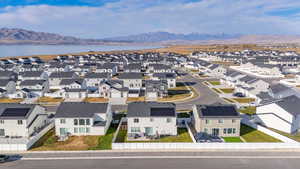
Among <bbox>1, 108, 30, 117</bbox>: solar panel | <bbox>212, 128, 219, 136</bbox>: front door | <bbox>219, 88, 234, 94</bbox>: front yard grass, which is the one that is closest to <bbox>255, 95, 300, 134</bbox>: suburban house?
<bbox>212, 128, 219, 136</bbox>: front door

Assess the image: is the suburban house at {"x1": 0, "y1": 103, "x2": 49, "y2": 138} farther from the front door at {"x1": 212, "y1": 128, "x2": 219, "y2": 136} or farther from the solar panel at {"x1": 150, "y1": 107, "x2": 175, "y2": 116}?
the front door at {"x1": 212, "y1": 128, "x2": 219, "y2": 136}

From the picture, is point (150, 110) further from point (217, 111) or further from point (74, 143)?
point (74, 143)

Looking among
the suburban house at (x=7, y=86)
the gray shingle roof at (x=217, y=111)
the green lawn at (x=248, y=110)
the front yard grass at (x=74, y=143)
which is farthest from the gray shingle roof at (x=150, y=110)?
the suburban house at (x=7, y=86)

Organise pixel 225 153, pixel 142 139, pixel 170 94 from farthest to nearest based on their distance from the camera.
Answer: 1. pixel 170 94
2. pixel 142 139
3. pixel 225 153

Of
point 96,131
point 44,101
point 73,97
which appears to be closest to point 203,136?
point 96,131

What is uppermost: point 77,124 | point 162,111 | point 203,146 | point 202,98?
point 162,111

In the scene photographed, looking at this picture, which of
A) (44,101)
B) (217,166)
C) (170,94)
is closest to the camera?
(217,166)

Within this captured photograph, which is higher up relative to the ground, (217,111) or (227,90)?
(217,111)

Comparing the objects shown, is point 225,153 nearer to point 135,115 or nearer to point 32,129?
point 135,115

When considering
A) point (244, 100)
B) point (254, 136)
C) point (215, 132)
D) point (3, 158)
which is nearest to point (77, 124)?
point (3, 158)
